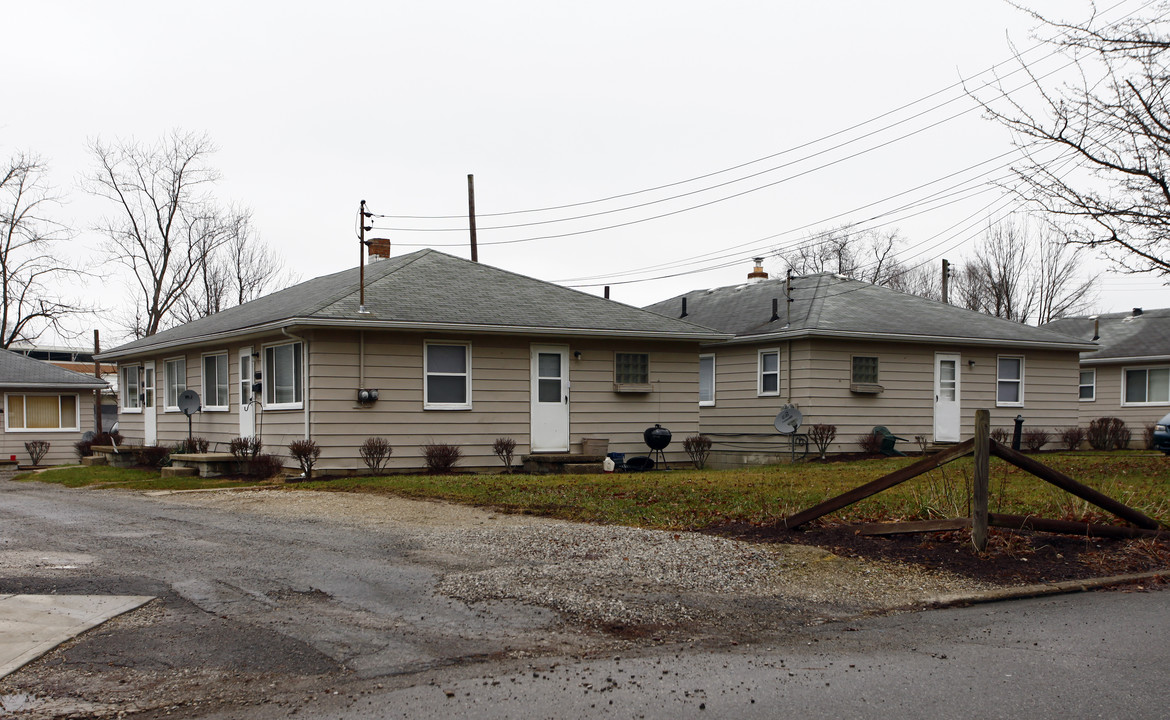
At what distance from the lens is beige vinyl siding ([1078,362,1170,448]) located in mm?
27875

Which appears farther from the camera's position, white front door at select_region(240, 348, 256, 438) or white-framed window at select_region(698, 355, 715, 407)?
white-framed window at select_region(698, 355, 715, 407)

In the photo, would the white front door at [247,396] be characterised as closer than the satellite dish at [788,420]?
Yes

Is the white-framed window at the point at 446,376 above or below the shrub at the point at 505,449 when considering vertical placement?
above

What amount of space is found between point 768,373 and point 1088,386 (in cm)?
1281

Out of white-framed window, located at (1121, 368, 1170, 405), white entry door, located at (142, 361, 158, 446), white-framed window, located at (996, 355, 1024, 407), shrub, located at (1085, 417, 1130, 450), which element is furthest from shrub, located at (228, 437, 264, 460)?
white-framed window, located at (1121, 368, 1170, 405)

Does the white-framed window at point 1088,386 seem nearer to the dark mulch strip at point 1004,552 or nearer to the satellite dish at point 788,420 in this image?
the satellite dish at point 788,420

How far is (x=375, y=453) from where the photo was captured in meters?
16.9

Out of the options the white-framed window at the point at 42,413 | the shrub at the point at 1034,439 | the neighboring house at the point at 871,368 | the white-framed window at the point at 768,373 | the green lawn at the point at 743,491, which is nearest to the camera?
the green lawn at the point at 743,491

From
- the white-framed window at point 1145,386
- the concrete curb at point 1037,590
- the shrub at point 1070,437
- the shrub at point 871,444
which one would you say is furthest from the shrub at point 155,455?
the white-framed window at point 1145,386

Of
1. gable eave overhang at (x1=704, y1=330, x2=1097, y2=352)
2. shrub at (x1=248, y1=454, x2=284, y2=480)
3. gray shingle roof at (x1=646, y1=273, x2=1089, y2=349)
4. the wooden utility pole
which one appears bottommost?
shrub at (x1=248, y1=454, x2=284, y2=480)

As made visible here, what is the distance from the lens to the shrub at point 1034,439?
23297mm

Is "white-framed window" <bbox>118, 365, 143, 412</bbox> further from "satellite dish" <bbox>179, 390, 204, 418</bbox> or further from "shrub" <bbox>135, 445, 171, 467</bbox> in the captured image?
"satellite dish" <bbox>179, 390, 204, 418</bbox>

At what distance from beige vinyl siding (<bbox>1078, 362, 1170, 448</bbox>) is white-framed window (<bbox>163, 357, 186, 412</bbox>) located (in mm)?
24109

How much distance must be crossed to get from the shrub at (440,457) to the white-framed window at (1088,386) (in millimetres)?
21069
